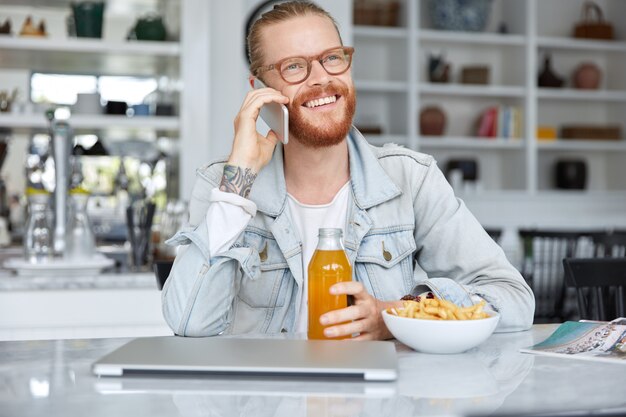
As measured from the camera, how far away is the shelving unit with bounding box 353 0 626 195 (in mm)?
5621

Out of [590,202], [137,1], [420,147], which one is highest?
[137,1]

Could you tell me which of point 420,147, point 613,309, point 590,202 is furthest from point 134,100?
point 613,309

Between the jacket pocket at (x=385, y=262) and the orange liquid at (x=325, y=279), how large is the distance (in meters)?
0.32

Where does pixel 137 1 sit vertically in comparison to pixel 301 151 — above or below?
above

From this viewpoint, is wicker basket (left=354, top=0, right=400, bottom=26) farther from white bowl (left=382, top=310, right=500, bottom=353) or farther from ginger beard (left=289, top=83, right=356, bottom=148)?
white bowl (left=382, top=310, right=500, bottom=353)

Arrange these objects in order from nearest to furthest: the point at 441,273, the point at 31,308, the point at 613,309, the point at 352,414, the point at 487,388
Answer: the point at 352,414 → the point at 487,388 → the point at 441,273 → the point at 613,309 → the point at 31,308

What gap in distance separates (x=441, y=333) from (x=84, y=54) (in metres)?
3.98

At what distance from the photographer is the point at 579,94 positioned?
5891 millimetres

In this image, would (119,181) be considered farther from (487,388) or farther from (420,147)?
(487,388)

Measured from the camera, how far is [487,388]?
97cm

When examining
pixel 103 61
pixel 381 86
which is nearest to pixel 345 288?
pixel 103 61

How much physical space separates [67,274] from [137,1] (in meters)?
2.61

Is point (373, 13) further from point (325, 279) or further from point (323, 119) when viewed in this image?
point (325, 279)

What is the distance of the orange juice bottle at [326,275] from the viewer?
1236 millimetres
